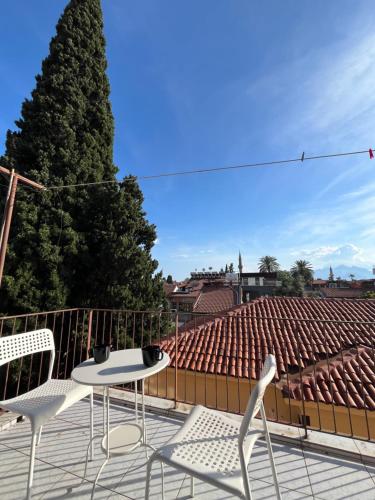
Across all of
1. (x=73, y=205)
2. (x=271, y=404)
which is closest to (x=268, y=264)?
(x=271, y=404)

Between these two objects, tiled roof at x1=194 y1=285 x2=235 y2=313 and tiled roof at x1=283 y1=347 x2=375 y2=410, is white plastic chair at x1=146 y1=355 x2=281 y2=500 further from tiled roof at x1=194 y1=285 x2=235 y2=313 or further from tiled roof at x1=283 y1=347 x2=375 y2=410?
tiled roof at x1=194 y1=285 x2=235 y2=313

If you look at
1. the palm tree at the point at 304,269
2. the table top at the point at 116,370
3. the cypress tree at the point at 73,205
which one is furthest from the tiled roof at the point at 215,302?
the palm tree at the point at 304,269

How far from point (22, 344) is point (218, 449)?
1.61 meters

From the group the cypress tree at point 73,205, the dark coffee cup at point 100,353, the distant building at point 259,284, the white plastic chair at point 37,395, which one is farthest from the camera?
the distant building at point 259,284

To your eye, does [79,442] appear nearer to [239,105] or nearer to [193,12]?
[193,12]

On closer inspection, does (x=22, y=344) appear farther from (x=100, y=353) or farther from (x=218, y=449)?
(x=218, y=449)

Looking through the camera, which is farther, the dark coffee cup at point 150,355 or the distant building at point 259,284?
the distant building at point 259,284

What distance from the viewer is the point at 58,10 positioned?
6.55 metres

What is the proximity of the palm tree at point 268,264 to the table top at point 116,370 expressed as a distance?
5209cm

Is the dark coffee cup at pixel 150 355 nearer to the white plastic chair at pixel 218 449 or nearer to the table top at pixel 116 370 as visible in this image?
the table top at pixel 116 370

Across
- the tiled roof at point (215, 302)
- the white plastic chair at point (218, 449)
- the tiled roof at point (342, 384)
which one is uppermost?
the tiled roof at point (215, 302)

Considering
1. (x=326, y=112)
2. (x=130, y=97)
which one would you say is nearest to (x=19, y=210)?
(x=130, y=97)

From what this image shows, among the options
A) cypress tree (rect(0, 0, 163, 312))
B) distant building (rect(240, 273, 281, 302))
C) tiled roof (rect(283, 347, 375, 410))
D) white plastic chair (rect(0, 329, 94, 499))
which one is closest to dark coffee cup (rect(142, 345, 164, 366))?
white plastic chair (rect(0, 329, 94, 499))

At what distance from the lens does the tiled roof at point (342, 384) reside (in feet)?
12.4
